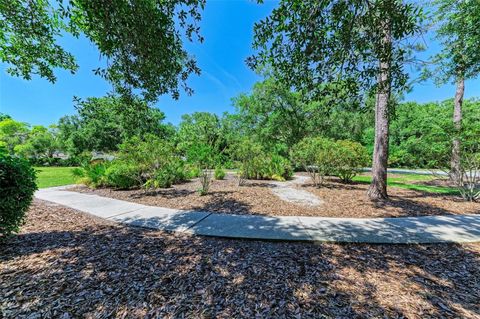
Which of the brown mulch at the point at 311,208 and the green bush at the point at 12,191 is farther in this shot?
the brown mulch at the point at 311,208

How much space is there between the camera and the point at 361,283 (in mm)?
2275

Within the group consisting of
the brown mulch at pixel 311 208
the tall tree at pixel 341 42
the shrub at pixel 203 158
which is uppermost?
the tall tree at pixel 341 42

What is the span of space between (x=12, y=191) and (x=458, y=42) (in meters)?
10.2

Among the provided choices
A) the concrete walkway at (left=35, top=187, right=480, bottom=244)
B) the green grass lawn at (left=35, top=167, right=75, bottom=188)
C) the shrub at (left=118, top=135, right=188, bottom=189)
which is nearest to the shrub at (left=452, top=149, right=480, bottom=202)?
the concrete walkway at (left=35, top=187, right=480, bottom=244)

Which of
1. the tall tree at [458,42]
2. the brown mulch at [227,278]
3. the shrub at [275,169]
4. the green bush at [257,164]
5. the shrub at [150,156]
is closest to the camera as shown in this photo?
the brown mulch at [227,278]

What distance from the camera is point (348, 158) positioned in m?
8.49

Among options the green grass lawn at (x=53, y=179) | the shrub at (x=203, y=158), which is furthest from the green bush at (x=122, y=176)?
the shrub at (x=203, y=158)

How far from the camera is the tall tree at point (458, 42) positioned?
4.64 m

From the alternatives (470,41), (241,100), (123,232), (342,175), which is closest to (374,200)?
(342,175)

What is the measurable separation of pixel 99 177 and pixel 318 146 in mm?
9205

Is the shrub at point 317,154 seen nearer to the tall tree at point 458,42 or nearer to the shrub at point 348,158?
the shrub at point 348,158

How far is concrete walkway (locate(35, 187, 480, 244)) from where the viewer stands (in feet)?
11.3

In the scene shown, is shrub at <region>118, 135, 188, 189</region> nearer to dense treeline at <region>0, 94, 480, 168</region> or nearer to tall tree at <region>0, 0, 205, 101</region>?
dense treeline at <region>0, 94, 480, 168</region>

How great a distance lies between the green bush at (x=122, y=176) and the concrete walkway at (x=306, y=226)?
7.73 ft
